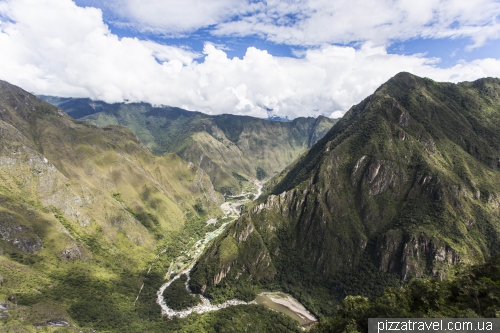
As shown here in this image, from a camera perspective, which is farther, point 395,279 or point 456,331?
point 395,279

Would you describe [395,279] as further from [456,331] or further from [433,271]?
[456,331]

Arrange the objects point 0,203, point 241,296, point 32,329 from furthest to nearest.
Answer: point 241,296 < point 0,203 < point 32,329

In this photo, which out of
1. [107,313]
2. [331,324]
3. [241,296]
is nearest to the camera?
[331,324]

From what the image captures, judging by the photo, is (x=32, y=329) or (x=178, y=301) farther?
(x=178, y=301)

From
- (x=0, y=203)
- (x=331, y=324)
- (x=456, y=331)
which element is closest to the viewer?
(x=456, y=331)

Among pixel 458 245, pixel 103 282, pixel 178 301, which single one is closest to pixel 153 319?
pixel 178 301

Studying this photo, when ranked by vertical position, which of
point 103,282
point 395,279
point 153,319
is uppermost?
point 395,279

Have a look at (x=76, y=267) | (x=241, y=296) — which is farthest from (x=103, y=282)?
(x=241, y=296)

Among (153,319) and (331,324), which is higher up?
(331,324)

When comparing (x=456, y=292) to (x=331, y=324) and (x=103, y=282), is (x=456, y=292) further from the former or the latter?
(x=103, y=282)
